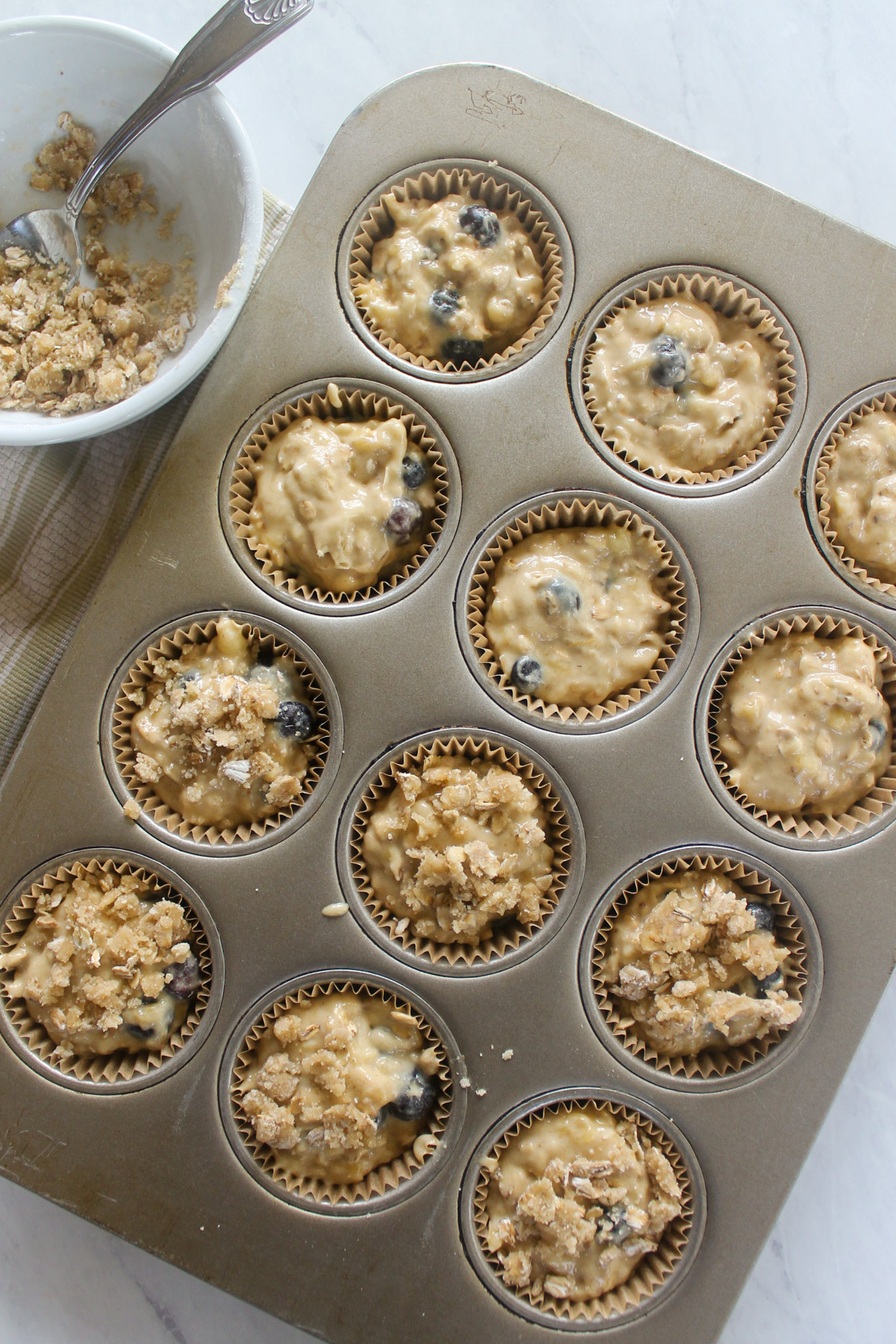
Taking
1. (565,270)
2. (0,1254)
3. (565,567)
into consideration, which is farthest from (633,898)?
(0,1254)

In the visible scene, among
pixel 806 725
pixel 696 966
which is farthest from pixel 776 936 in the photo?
pixel 806 725

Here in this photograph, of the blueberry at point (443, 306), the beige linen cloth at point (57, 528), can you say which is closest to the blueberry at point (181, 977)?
the beige linen cloth at point (57, 528)

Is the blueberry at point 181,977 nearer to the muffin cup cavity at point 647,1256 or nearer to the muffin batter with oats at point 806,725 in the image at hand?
the muffin cup cavity at point 647,1256

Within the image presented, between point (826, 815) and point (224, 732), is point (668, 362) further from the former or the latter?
point (224, 732)

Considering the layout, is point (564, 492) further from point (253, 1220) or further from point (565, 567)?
point (253, 1220)

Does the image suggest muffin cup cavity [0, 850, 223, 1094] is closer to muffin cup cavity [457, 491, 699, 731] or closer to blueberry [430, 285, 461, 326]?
muffin cup cavity [457, 491, 699, 731]
